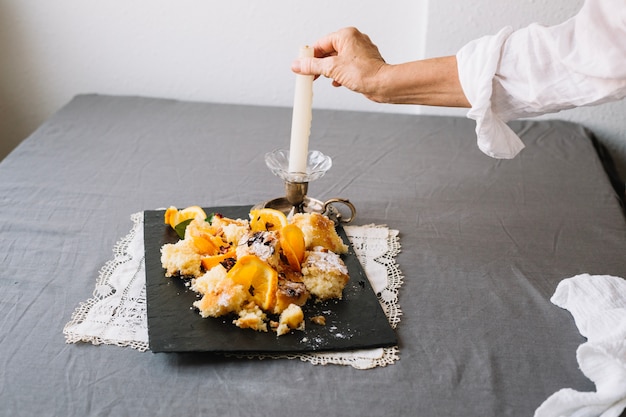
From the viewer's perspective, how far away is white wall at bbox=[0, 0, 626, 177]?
6.11 feet

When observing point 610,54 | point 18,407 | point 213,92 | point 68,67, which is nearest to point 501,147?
point 610,54

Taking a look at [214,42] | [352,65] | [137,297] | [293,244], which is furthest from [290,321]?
[214,42]

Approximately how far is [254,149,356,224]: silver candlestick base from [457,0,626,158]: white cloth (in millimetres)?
287

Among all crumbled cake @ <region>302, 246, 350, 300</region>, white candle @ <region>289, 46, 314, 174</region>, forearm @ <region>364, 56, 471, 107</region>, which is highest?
forearm @ <region>364, 56, 471, 107</region>

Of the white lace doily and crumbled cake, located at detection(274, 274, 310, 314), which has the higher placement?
crumbled cake, located at detection(274, 274, 310, 314)

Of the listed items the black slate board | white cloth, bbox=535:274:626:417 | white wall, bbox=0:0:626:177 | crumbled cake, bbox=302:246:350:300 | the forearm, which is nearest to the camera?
white cloth, bbox=535:274:626:417

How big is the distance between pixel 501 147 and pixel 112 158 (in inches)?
34.7

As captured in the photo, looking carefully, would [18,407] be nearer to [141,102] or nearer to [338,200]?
[338,200]

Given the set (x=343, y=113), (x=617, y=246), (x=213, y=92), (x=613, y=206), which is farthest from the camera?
(x=213, y=92)

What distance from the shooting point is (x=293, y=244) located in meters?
1.04

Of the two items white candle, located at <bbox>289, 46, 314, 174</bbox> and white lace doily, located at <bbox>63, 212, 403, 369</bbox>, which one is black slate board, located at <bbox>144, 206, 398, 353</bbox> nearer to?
white lace doily, located at <bbox>63, 212, 403, 369</bbox>

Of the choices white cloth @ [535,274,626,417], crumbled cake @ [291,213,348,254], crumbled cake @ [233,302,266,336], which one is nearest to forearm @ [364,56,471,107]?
crumbled cake @ [291,213,348,254]

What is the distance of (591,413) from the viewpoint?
0.80 metres

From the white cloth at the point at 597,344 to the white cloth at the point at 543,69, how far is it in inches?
9.6
